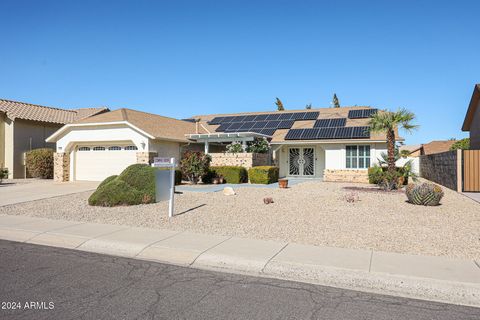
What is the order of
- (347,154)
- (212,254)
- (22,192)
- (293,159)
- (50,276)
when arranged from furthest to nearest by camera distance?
(293,159), (347,154), (22,192), (212,254), (50,276)

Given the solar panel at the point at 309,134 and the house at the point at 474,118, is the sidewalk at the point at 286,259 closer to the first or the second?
the solar panel at the point at 309,134

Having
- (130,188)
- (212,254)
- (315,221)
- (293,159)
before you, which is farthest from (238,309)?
(293,159)

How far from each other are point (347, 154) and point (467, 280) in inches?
745

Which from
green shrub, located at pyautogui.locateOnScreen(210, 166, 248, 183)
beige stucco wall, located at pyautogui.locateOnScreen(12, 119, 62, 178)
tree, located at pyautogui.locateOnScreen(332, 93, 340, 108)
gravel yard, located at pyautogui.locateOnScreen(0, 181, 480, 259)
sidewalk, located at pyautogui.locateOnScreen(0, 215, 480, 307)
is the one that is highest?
tree, located at pyautogui.locateOnScreen(332, 93, 340, 108)

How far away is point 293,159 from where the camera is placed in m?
26.6

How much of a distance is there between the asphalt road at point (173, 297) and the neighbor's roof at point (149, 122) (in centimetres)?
1493

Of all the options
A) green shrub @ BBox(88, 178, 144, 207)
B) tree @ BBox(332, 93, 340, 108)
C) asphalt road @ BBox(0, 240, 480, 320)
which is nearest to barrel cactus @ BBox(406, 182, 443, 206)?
asphalt road @ BBox(0, 240, 480, 320)

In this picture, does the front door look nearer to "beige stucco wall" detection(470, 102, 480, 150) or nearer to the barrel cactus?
"beige stucco wall" detection(470, 102, 480, 150)

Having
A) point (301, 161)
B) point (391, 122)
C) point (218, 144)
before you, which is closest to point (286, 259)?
point (391, 122)

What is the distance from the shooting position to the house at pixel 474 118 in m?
22.3

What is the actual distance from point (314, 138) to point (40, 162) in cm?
1776

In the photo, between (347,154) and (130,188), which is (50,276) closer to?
(130,188)

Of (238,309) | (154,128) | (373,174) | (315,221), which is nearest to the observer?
(238,309)

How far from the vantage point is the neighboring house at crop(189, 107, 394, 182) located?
22.9 meters
